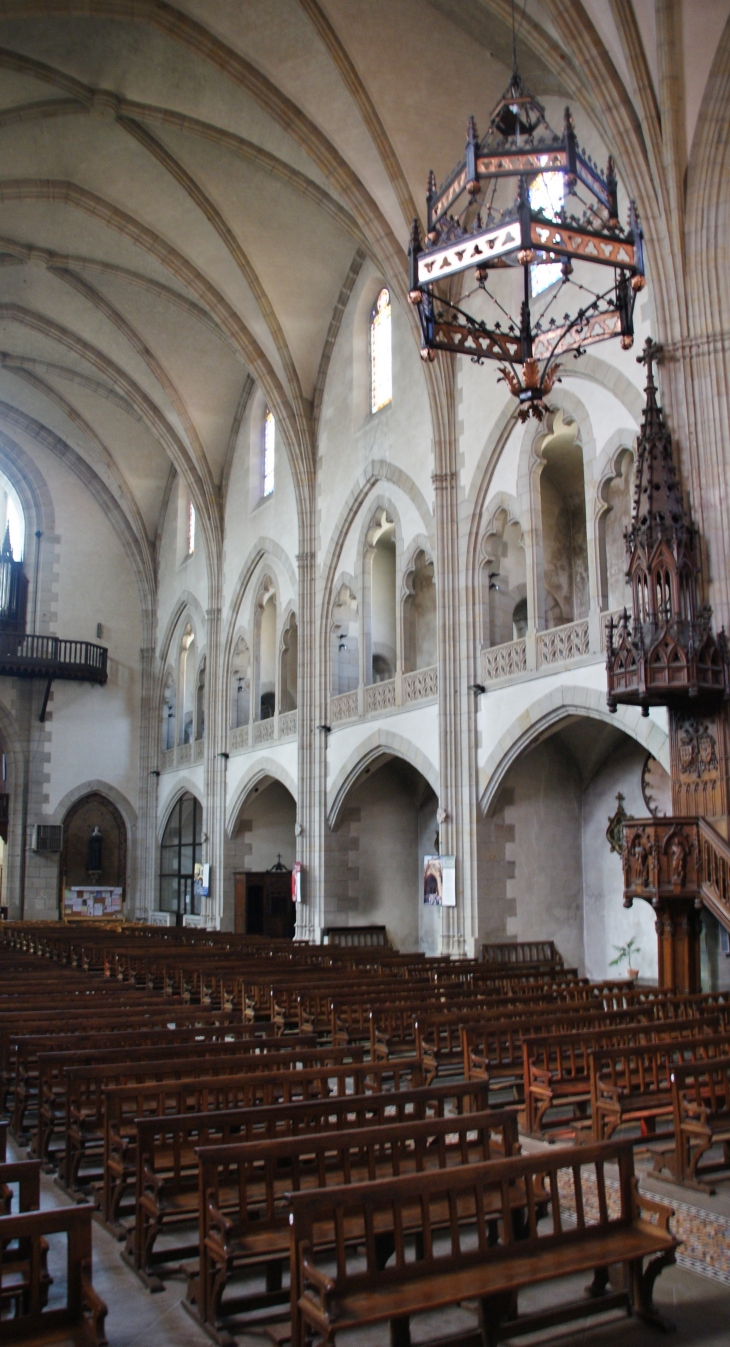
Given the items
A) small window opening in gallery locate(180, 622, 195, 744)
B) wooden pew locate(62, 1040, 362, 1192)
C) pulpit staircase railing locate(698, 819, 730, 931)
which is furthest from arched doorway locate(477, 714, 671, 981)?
small window opening in gallery locate(180, 622, 195, 744)

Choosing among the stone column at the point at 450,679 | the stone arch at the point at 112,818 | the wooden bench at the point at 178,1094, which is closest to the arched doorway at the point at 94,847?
the stone arch at the point at 112,818

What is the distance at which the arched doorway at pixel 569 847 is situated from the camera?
16.5 m

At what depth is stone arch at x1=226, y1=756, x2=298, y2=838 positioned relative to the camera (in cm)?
2339

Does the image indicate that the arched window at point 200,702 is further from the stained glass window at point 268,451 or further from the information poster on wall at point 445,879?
the information poster on wall at point 445,879

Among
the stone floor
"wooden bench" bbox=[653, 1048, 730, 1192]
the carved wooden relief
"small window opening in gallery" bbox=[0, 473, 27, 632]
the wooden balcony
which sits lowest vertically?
the stone floor

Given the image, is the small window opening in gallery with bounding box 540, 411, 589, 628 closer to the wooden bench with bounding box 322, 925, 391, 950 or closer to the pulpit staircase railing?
the pulpit staircase railing

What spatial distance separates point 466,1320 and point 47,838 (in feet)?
89.4

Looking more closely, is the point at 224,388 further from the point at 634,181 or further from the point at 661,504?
the point at 661,504

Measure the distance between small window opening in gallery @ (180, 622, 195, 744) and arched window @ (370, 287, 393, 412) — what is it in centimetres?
1158

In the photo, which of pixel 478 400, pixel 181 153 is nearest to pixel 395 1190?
pixel 478 400

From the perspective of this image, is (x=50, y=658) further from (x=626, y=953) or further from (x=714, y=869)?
(x=714, y=869)

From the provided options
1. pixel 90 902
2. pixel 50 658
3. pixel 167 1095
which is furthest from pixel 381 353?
pixel 167 1095

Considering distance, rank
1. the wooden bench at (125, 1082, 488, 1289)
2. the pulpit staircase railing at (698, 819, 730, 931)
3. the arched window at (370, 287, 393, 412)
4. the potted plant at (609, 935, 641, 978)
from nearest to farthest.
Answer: the wooden bench at (125, 1082, 488, 1289) → the pulpit staircase railing at (698, 819, 730, 931) → the potted plant at (609, 935, 641, 978) → the arched window at (370, 287, 393, 412)

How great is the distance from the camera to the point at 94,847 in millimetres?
31156
